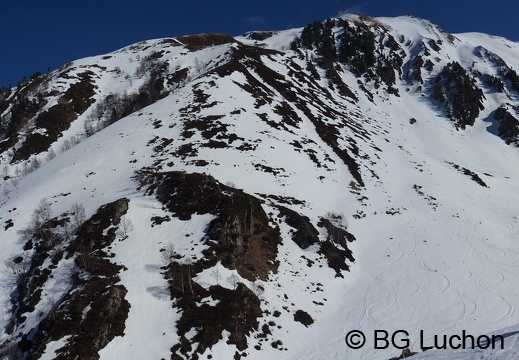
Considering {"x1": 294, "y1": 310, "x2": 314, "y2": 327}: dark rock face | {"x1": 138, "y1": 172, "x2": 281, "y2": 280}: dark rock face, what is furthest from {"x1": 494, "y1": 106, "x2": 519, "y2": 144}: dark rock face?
{"x1": 294, "y1": 310, "x2": 314, "y2": 327}: dark rock face

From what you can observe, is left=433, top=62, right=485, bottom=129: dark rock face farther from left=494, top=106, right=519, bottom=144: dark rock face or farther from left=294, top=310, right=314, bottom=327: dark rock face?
left=294, top=310, right=314, bottom=327: dark rock face

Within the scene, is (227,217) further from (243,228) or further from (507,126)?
(507,126)

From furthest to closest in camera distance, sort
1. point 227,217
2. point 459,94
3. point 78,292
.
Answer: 1. point 459,94
2. point 227,217
3. point 78,292

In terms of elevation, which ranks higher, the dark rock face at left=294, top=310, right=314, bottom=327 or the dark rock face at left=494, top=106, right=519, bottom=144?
the dark rock face at left=294, top=310, right=314, bottom=327

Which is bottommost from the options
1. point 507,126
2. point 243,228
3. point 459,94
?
point 507,126

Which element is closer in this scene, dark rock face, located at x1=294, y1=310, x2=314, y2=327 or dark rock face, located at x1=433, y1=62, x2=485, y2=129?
dark rock face, located at x1=294, y1=310, x2=314, y2=327

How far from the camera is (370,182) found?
68438 millimetres

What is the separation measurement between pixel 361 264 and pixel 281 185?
56.5ft

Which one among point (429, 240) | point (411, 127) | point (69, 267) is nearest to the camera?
point (69, 267)

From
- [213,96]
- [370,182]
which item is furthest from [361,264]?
[213,96]

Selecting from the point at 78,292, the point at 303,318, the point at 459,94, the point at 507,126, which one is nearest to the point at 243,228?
the point at 303,318

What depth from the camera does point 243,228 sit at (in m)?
42.0

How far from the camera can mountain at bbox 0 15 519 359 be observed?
30.6m

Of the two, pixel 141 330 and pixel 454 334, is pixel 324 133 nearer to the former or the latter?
pixel 454 334
